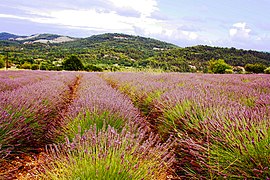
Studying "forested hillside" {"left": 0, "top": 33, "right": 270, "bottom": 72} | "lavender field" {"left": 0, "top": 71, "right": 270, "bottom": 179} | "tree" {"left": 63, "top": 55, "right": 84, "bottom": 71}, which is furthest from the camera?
"tree" {"left": 63, "top": 55, "right": 84, "bottom": 71}

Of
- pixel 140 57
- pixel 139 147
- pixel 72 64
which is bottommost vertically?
pixel 72 64

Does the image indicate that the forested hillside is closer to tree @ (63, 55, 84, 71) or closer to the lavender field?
tree @ (63, 55, 84, 71)

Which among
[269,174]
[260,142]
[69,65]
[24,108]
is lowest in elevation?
[69,65]

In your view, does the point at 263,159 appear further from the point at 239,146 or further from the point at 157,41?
the point at 157,41

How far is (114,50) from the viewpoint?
228 feet

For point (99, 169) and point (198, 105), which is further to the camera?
point (198, 105)

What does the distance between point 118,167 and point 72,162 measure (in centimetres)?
36

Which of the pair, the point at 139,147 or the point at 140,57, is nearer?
the point at 139,147

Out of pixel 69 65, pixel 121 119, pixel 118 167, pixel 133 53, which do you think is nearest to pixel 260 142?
pixel 118 167

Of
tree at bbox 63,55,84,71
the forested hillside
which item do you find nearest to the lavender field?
the forested hillside

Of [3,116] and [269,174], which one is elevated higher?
[269,174]

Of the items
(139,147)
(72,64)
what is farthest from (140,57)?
(139,147)

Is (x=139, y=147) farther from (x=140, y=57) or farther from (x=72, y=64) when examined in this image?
(x=140, y=57)

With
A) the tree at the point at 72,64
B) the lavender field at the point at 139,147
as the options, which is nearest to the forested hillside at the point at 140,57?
the tree at the point at 72,64
